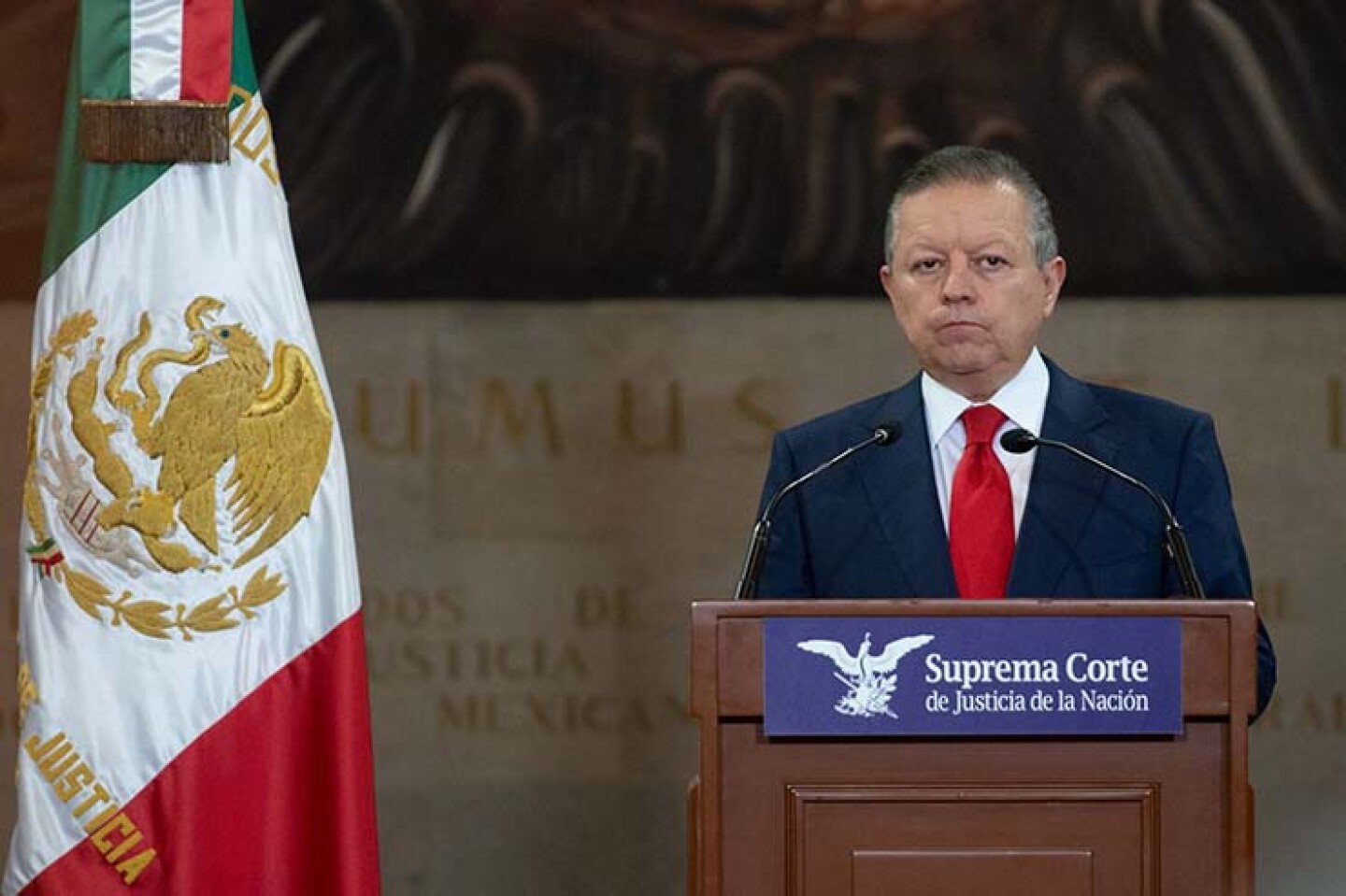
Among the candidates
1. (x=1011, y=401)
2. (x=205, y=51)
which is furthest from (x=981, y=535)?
(x=205, y=51)

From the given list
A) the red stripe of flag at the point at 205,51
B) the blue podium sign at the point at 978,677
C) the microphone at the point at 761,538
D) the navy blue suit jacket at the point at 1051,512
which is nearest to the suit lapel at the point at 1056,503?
the navy blue suit jacket at the point at 1051,512

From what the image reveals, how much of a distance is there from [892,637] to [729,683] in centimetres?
20

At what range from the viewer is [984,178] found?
305 cm

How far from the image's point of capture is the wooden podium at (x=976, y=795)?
2.28 metres

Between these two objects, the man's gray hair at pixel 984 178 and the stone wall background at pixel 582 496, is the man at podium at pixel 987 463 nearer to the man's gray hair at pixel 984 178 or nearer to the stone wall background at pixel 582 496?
the man's gray hair at pixel 984 178

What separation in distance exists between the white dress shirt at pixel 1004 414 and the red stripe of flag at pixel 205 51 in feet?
4.98

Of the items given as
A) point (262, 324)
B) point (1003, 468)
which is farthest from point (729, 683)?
point (262, 324)

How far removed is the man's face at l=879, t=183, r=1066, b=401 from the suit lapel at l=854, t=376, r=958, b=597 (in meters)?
0.13

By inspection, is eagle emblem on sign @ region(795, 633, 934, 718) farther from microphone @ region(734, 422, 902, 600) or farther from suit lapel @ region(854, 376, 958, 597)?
suit lapel @ region(854, 376, 958, 597)

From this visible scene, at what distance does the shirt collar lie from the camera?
3.04m

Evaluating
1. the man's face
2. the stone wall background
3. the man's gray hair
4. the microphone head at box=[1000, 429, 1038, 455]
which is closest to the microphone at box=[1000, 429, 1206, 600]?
the microphone head at box=[1000, 429, 1038, 455]

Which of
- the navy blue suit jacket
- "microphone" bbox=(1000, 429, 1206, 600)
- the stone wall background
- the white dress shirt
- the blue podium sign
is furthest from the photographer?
the stone wall background

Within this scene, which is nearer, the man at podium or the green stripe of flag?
the man at podium

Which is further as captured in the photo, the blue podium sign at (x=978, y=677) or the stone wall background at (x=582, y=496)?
the stone wall background at (x=582, y=496)
